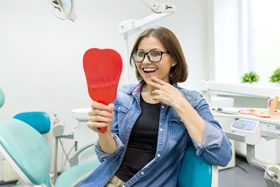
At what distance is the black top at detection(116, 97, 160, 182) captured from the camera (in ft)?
3.59

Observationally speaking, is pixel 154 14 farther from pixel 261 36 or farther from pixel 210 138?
pixel 261 36

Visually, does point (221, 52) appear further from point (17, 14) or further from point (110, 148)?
point (110, 148)

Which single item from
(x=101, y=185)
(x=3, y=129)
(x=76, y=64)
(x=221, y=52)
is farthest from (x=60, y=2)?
(x=221, y=52)

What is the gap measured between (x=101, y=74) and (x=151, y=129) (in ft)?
1.35

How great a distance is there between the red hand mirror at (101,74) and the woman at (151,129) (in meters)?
0.24

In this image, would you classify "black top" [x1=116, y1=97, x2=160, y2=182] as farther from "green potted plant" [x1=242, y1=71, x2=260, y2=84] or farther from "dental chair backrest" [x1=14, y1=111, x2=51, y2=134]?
"green potted plant" [x1=242, y1=71, x2=260, y2=84]

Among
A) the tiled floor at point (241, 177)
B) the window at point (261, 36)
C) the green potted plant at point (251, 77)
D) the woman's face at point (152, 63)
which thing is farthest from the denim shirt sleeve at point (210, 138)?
the window at point (261, 36)

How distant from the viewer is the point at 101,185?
1087 mm

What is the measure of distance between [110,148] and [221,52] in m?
2.81

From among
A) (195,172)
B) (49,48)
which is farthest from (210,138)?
(49,48)

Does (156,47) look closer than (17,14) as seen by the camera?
Yes

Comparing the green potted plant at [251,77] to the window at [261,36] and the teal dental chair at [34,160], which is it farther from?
the teal dental chair at [34,160]

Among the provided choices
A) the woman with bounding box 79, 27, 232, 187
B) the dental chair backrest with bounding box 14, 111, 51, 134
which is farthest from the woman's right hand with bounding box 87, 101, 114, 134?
the dental chair backrest with bounding box 14, 111, 51, 134

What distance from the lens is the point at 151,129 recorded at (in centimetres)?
110
